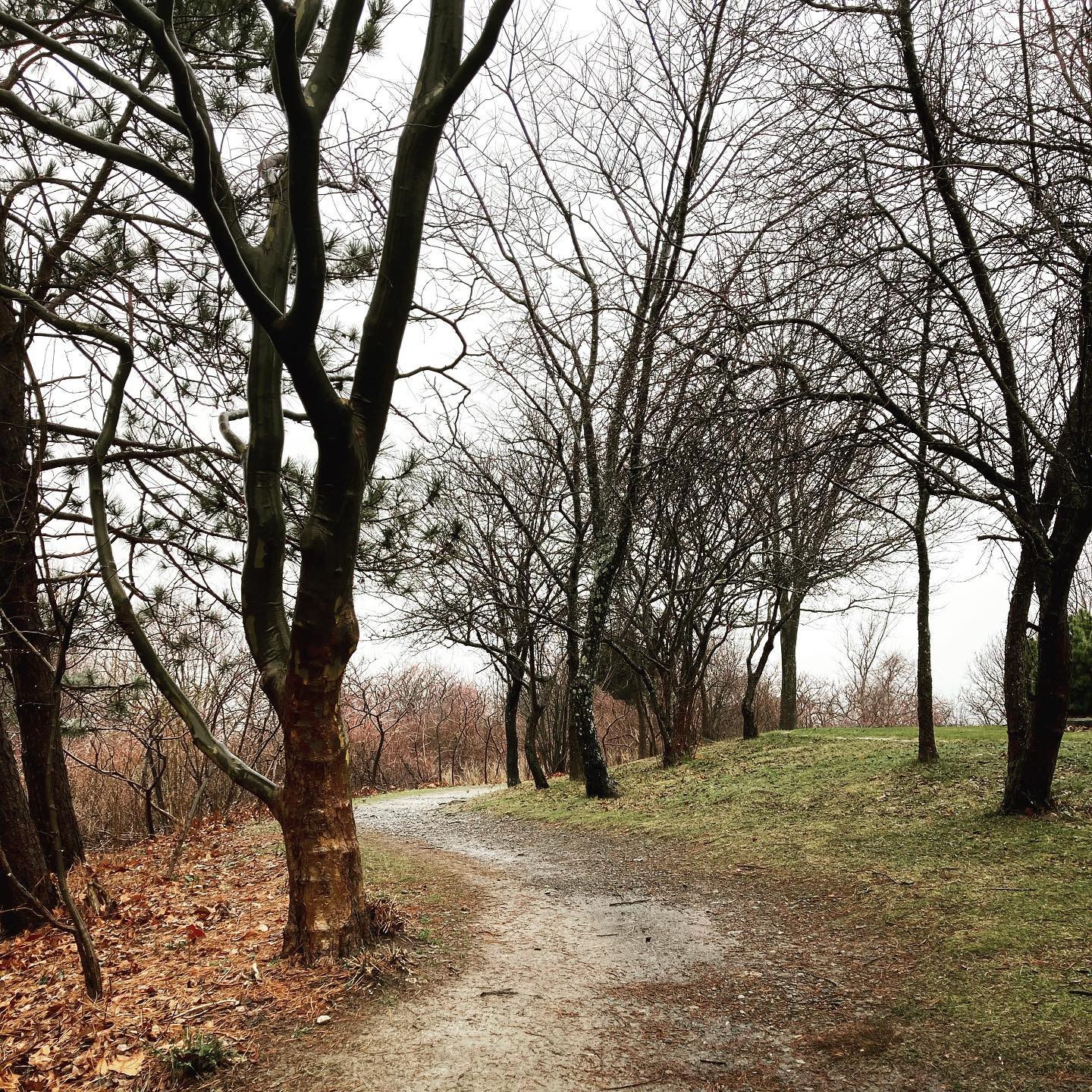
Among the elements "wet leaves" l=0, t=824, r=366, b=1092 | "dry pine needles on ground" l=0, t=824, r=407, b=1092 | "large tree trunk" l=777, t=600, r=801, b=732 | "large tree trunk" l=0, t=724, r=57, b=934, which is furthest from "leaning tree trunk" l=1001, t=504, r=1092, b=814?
"large tree trunk" l=777, t=600, r=801, b=732

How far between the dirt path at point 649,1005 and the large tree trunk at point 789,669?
1174 centimetres

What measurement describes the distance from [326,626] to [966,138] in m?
4.66

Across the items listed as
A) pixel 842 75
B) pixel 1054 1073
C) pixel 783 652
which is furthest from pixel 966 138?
pixel 783 652

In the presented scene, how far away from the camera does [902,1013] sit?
3566 millimetres

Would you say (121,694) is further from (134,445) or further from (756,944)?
(756,944)

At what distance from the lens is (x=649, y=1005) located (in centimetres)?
393

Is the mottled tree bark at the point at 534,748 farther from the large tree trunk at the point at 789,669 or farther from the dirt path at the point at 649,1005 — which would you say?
the dirt path at the point at 649,1005

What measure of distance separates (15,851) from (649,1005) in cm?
532

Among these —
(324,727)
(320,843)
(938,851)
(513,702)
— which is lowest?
(938,851)

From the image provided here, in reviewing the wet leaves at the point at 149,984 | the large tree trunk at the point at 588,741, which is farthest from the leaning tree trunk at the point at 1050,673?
the large tree trunk at the point at 588,741

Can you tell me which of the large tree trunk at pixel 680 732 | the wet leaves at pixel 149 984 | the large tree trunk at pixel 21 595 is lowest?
the wet leaves at pixel 149 984

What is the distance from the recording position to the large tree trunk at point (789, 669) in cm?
1741

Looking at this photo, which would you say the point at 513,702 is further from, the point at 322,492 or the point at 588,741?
the point at 322,492

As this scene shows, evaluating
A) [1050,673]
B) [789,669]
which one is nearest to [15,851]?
[1050,673]
